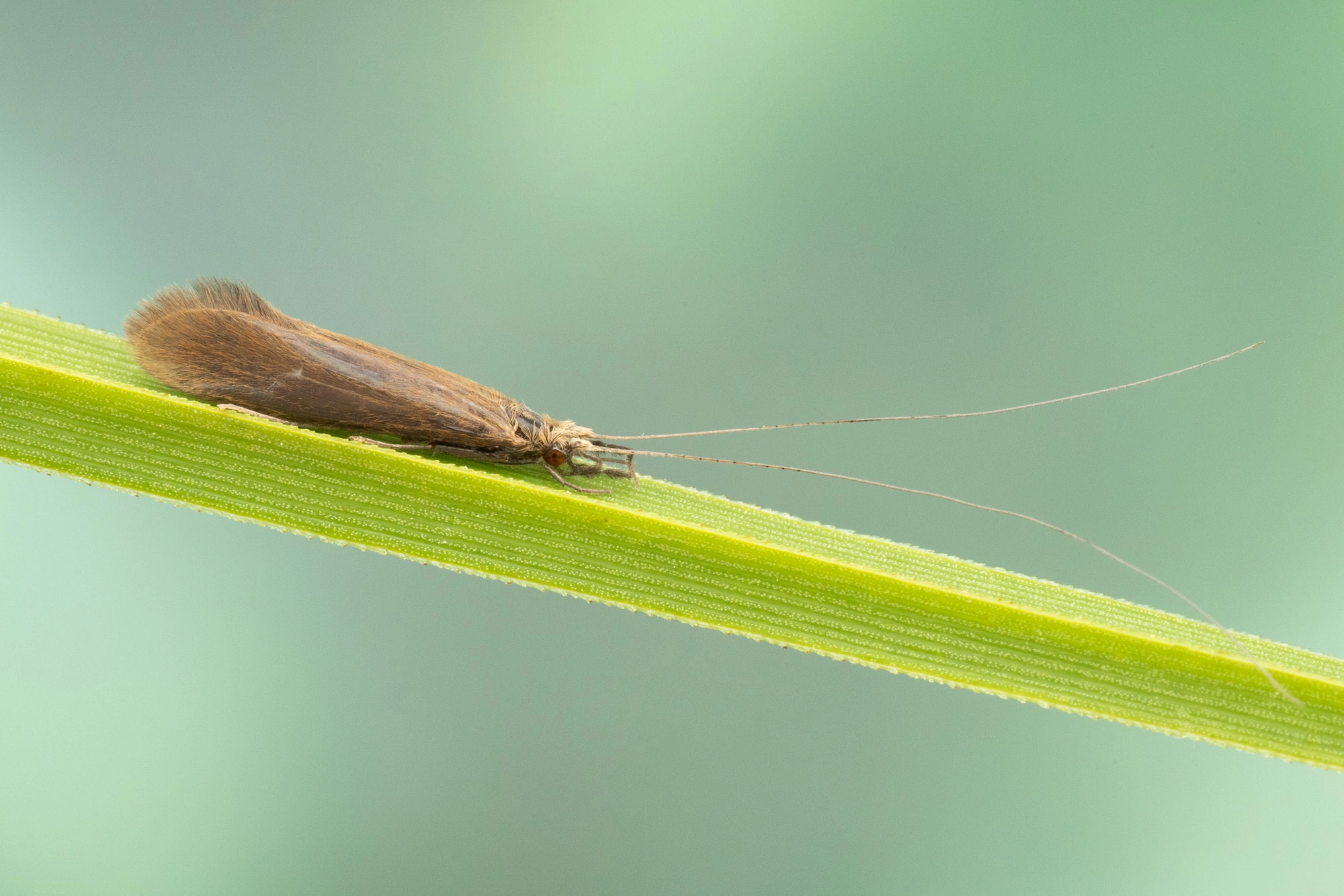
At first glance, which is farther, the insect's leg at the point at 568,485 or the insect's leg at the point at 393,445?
the insect's leg at the point at 568,485

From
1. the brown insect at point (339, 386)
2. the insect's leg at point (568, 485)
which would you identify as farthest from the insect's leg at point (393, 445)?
the insect's leg at point (568, 485)

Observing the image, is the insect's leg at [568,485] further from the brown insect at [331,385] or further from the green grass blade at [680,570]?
the green grass blade at [680,570]

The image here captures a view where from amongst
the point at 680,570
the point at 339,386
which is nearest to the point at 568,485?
the point at 680,570

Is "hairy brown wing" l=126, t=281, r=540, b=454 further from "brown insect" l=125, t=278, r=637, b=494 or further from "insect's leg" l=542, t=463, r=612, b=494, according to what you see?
"insect's leg" l=542, t=463, r=612, b=494

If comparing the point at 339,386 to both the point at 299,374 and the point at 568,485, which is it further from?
the point at 568,485

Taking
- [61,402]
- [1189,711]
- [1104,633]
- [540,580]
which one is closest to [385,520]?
[540,580]

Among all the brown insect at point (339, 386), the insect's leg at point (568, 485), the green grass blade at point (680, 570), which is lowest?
the green grass blade at point (680, 570)
